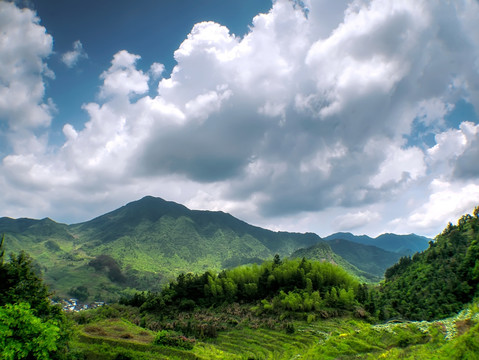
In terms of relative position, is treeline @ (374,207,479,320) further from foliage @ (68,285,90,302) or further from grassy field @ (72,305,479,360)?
foliage @ (68,285,90,302)

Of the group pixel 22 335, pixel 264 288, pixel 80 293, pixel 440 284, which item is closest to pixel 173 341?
pixel 22 335

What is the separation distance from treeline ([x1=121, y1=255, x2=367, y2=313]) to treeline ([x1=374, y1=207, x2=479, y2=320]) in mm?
4200

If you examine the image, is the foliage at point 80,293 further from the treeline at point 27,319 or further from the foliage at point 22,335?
the foliage at point 22,335

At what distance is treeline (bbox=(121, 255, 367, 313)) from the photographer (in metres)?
28.0

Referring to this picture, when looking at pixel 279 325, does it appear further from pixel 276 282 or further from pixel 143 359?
pixel 143 359

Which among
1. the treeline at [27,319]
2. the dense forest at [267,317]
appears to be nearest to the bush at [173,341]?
the dense forest at [267,317]

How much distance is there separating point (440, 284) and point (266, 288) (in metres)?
19.1

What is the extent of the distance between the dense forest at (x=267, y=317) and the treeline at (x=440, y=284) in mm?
131

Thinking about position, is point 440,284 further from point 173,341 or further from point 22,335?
point 22,335

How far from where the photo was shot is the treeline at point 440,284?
26.6 m

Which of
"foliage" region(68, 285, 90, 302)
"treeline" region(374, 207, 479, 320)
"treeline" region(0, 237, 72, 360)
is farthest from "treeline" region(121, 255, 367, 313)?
"foliage" region(68, 285, 90, 302)

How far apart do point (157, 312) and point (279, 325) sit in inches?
586

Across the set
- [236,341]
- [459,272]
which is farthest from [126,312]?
[459,272]

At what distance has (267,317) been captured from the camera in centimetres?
2580
